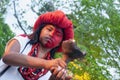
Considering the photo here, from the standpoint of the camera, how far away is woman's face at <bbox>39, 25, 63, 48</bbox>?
178cm

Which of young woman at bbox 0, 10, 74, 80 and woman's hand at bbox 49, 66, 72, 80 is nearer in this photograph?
woman's hand at bbox 49, 66, 72, 80

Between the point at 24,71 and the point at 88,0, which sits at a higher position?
the point at 24,71

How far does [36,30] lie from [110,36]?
855cm

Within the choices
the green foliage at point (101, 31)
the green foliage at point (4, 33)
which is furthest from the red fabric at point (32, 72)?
the green foliage at point (4, 33)

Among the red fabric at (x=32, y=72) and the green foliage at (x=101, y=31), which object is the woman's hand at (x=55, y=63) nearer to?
the red fabric at (x=32, y=72)

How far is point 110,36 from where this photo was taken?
405 inches

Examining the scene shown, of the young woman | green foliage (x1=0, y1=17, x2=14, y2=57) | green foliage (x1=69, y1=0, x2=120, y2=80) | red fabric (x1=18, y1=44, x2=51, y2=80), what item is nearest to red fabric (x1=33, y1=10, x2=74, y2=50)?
the young woman

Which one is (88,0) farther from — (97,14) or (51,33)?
(51,33)

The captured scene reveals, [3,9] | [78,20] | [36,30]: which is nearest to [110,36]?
[78,20]

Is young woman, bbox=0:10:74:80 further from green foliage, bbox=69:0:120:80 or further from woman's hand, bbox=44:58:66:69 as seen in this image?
green foliage, bbox=69:0:120:80

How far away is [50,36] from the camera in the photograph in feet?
5.83

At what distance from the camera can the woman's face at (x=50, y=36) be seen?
178cm

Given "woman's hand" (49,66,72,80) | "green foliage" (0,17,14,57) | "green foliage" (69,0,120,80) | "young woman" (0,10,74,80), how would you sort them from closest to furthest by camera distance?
"woman's hand" (49,66,72,80)
"young woman" (0,10,74,80)
"green foliage" (69,0,120,80)
"green foliage" (0,17,14,57)

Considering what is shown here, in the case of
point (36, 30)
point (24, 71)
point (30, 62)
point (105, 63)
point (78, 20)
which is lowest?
point (105, 63)
